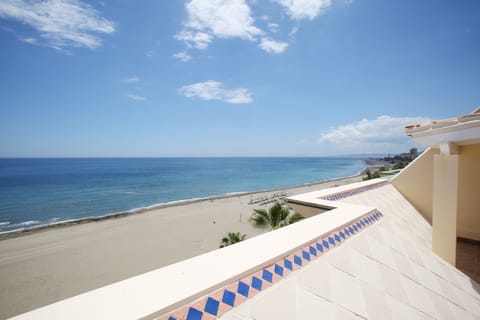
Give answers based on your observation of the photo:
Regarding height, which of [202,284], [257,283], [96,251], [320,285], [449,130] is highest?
[449,130]

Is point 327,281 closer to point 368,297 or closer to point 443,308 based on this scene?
point 368,297

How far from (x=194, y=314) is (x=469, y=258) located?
6953mm

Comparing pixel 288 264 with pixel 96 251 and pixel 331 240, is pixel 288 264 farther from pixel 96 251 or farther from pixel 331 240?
pixel 96 251

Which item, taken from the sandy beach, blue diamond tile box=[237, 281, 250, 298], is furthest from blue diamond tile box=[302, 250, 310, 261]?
the sandy beach

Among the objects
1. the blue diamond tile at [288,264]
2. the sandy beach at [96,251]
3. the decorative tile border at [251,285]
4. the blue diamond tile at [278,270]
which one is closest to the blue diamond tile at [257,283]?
the decorative tile border at [251,285]

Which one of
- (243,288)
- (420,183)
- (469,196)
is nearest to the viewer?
(243,288)

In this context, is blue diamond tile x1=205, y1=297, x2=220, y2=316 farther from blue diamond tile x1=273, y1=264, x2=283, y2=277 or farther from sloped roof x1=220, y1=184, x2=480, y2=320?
blue diamond tile x1=273, y1=264, x2=283, y2=277

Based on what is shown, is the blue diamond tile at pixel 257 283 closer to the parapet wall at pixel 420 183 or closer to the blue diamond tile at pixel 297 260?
the blue diamond tile at pixel 297 260

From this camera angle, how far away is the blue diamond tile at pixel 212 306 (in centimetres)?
122

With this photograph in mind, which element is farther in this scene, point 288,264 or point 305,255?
point 305,255

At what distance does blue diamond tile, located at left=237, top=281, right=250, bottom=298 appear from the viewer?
1388 mm

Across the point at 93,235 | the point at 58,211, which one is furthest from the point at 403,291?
the point at 58,211

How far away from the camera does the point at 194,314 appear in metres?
1.17

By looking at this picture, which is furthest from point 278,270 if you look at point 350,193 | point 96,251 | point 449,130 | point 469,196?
point 96,251
